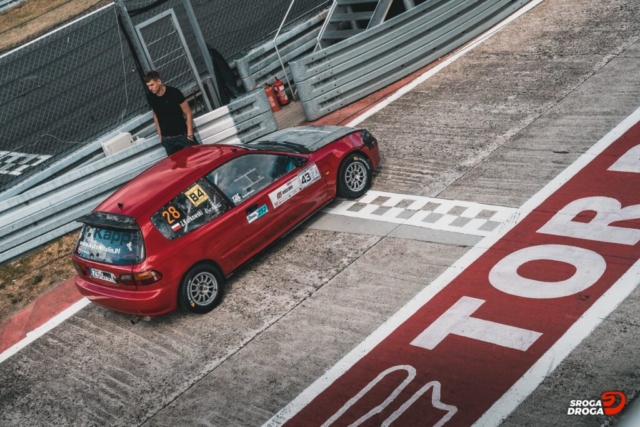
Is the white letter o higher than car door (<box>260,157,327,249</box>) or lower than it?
lower

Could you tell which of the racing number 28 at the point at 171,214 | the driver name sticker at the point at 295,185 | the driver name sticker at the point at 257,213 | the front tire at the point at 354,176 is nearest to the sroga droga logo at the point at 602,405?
the driver name sticker at the point at 257,213

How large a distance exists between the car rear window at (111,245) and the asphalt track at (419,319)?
0.96m

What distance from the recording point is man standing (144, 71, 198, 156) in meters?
11.3

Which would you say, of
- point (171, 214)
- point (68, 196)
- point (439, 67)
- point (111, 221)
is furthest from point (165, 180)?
point (439, 67)

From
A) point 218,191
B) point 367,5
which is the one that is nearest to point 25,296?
point 218,191

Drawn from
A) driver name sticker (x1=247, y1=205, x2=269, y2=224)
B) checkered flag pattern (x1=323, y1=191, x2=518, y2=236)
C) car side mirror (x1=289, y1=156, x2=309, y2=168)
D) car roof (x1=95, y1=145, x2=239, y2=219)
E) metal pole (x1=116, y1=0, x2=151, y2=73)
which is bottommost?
checkered flag pattern (x1=323, y1=191, x2=518, y2=236)

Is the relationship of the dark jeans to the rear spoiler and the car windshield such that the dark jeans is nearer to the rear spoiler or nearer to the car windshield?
the car windshield

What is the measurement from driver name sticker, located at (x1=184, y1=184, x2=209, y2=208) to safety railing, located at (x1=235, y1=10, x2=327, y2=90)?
6.02m

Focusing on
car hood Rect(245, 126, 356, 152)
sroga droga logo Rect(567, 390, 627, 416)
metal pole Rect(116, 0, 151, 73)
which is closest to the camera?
sroga droga logo Rect(567, 390, 627, 416)

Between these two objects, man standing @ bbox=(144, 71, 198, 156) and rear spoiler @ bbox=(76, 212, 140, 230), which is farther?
man standing @ bbox=(144, 71, 198, 156)

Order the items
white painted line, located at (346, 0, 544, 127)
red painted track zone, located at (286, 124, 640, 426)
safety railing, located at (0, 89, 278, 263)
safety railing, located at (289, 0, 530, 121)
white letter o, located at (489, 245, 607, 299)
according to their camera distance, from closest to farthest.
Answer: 1. red painted track zone, located at (286, 124, 640, 426)
2. white letter o, located at (489, 245, 607, 299)
3. safety railing, located at (0, 89, 278, 263)
4. white painted line, located at (346, 0, 544, 127)
5. safety railing, located at (289, 0, 530, 121)

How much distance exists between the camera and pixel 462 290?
8344 mm

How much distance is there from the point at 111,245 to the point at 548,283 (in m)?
4.52

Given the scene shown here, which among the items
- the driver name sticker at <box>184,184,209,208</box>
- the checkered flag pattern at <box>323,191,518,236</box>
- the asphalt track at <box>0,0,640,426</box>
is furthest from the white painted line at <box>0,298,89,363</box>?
the checkered flag pattern at <box>323,191,518,236</box>
